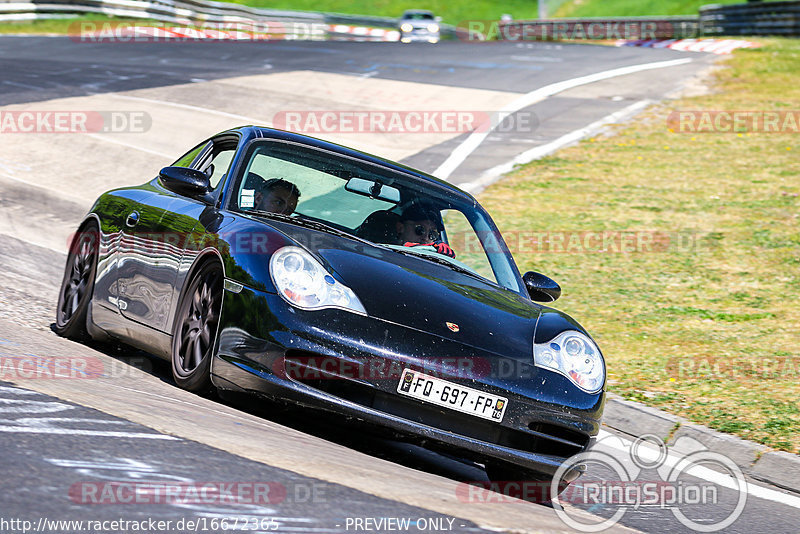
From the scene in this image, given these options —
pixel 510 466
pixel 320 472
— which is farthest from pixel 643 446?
pixel 320 472

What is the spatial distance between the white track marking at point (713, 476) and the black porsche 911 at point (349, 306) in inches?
38.6

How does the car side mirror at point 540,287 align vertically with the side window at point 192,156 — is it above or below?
below

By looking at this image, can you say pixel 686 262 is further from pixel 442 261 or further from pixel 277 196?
pixel 277 196

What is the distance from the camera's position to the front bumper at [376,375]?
4770 mm

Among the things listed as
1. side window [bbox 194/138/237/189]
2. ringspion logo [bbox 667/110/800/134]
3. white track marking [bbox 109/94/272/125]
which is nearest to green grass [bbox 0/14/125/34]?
white track marking [bbox 109/94/272/125]

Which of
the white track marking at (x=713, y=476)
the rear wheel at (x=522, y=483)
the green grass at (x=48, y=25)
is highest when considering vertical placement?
the green grass at (x=48, y=25)

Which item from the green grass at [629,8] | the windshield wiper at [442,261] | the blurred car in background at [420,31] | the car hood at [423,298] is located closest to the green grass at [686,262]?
the windshield wiper at [442,261]

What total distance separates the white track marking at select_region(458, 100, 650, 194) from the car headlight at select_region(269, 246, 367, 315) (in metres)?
8.90

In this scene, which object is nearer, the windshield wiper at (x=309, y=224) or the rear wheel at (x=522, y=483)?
the rear wheel at (x=522, y=483)

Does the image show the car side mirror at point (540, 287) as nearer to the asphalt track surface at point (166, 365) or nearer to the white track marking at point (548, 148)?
the asphalt track surface at point (166, 365)

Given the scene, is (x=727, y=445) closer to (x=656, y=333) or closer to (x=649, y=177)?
(x=656, y=333)

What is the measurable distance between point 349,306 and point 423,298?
1.39 feet

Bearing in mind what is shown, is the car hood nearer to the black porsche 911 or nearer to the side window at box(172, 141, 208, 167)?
the black porsche 911

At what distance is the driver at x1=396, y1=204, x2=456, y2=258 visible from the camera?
20.4 feet
